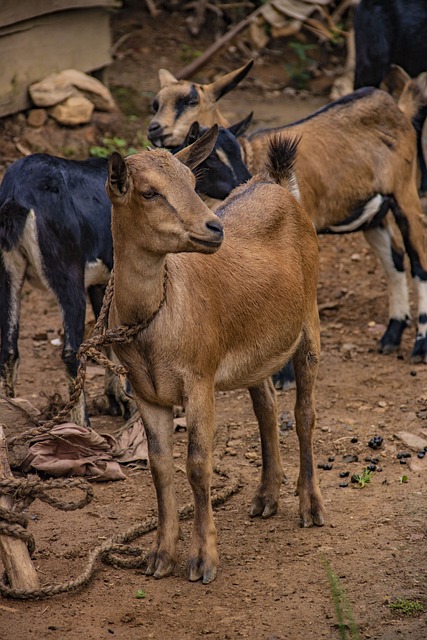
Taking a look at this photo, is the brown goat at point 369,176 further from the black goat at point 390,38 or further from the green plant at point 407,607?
the green plant at point 407,607

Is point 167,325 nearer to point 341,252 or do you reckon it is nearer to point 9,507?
point 9,507

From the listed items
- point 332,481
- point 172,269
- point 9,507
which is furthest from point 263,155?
point 9,507

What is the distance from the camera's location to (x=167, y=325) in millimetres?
4629

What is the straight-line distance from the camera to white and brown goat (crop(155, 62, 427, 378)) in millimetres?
7855

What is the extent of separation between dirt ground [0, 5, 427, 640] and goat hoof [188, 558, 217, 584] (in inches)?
1.3

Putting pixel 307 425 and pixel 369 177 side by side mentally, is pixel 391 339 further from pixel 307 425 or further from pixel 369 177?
pixel 307 425

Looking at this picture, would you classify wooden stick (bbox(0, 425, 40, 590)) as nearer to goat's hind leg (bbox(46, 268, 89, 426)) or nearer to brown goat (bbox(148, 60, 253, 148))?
Answer: goat's hind leg (bbox(46, 268, 89, 426))

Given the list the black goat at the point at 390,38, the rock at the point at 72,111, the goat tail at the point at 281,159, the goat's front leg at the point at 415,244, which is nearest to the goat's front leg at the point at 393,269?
the goat's front leg at the point at 415,244

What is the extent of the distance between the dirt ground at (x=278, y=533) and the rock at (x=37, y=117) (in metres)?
2.78

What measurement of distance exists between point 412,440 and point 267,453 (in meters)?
1.32

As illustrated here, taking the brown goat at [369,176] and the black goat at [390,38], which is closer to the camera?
the brown goat at [369,176]

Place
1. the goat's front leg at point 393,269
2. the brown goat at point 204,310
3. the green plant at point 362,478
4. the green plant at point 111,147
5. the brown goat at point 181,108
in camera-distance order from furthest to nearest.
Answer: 1. the green plant at point 111,147
2. the goat's front leg at point 393,269
3. the brown goat at point 181,108
4. the green plant at point 362,478
5. the brown goat at point 204,310

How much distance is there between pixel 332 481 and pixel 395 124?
331cm

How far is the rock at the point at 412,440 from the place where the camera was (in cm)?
641
